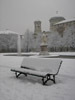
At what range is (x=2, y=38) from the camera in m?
45.5

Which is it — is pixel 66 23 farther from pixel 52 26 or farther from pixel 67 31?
pixel 67 31

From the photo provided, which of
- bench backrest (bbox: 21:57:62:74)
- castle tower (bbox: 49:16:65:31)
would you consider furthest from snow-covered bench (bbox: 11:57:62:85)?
castle tower (bbox: 49:16:65:31)

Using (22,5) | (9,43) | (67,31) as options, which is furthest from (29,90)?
(9,43)

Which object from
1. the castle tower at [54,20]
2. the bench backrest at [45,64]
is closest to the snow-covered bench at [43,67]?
the bench backrest at [45,64]

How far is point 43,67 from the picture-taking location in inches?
213

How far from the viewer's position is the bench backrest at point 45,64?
5.02 meters

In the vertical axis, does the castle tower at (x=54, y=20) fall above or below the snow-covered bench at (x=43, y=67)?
above

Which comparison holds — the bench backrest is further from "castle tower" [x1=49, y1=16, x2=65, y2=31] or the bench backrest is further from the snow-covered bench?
"castle tower" [x1=49, y1=16, x2=65, y2=31]

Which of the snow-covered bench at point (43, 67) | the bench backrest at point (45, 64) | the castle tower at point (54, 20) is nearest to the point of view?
the snow-covered bench at point (43, 67)

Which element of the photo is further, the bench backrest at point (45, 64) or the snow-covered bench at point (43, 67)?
the bench backrest at point (45, 64)

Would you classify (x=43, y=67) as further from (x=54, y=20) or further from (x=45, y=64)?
(x=54, y=20)

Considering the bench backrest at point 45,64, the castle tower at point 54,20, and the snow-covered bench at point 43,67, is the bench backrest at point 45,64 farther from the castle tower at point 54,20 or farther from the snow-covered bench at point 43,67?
the castle tower at point 54,20

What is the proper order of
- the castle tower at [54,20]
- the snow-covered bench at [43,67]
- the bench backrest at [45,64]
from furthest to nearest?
the castle tower at [54,20], the bench backrest at [45,64], the snow-covered bench at [43,67]

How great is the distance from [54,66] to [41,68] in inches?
24.1
